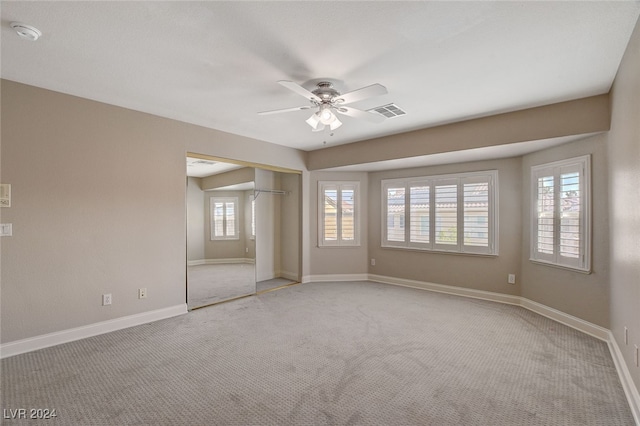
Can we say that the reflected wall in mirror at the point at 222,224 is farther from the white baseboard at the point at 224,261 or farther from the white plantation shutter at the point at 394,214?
the white plantation shutter at the point at 394,214

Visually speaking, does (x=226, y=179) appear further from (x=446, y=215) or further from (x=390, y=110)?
(x=446, y=215)

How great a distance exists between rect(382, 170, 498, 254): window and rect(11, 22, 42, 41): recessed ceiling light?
5.14 metres

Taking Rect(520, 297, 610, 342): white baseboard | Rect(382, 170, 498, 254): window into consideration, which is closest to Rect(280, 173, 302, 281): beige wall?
Rect(382, 170, 498, 254): window

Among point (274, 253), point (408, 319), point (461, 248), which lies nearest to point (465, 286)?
point (461, 248)

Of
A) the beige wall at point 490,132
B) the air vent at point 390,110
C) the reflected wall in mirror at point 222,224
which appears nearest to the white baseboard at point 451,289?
the beige wall at point 490,132

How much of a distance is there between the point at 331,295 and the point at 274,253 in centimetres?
178

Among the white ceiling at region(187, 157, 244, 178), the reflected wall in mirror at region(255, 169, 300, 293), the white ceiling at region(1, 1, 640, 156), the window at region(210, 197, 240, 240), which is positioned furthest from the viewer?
the window at region(210, 197, 240, 240)

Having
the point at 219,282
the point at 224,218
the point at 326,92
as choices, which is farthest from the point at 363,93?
the point at 219,282

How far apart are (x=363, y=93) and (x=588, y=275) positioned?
3312 millimetres

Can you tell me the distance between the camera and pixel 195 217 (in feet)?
19.0

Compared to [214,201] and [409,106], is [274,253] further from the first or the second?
[409,106]

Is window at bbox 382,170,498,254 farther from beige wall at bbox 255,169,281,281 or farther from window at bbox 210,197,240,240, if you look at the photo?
window at bbox 210,197,240,240

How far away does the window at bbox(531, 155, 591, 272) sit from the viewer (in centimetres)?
353

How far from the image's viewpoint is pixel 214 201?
6098mm
